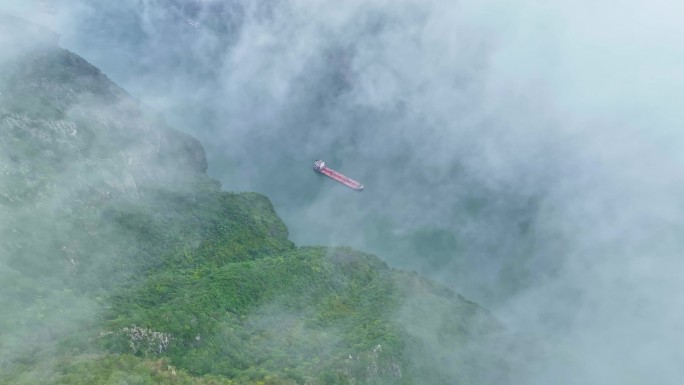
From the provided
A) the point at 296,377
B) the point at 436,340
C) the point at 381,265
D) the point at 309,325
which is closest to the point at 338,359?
the point at 296,377

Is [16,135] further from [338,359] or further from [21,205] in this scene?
[338,359]

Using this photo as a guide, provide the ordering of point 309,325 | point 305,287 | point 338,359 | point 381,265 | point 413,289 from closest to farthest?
point 338,359
point 309,325
point 305,287
point 413,289
point 381,265

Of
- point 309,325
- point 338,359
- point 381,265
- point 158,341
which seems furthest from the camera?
point 381,265

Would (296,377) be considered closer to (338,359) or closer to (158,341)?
(338,359)

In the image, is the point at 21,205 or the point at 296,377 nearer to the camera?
the point at 296,377

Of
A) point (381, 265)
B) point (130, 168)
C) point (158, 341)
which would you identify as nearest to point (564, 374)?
point (381, 265)

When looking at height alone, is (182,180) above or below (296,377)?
above

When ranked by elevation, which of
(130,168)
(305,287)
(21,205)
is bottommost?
(21,205)
